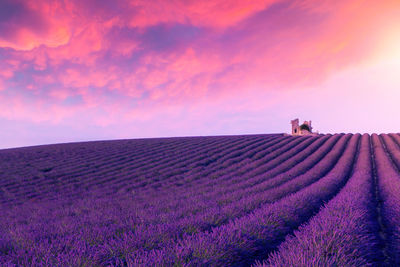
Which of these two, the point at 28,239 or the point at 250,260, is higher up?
the point at 28,239

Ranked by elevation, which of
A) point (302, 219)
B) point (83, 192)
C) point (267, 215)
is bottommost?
point (83, 192)

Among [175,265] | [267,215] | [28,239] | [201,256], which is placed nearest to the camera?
[175,265]

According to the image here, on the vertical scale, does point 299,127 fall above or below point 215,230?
above

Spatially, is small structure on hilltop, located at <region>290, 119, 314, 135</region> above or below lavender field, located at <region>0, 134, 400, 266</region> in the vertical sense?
above

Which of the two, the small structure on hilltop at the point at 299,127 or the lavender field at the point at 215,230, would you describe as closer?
the lavender field at the point at 215,230

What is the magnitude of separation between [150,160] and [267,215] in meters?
12.3

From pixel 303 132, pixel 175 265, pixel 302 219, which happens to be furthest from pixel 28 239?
pixel 303 132

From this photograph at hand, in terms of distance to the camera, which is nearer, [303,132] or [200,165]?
[200,165]

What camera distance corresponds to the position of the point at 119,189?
9492mm

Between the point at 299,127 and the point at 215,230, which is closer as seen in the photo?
the point at 215,230

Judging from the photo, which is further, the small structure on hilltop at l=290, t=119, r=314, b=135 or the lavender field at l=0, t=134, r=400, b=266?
the small structure on hilltop at l=290, t=119, r=314, b=135

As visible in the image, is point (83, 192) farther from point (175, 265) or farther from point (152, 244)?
point (175, 265)

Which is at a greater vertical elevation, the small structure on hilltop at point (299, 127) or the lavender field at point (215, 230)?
the small structure on hilltop at point (299, 127)

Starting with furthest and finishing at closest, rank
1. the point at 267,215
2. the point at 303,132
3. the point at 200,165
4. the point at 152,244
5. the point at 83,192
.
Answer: the point at 303,132, the point at 200,165, the point at 83,192, the point at 267,215, the point at 152,244
